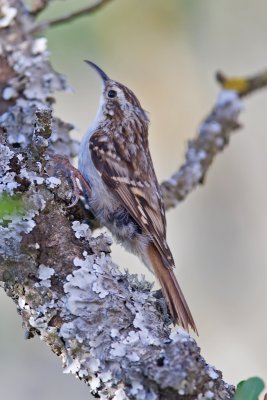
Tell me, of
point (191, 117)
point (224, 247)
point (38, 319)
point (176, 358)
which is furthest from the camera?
point (191, 117)

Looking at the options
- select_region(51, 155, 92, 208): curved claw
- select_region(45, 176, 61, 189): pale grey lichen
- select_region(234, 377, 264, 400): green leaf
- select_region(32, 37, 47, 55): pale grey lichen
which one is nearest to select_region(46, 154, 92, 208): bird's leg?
select_region(51, 155, 92, 208): curved claw

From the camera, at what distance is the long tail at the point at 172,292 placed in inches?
83.9

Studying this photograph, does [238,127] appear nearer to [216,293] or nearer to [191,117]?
[216,293]

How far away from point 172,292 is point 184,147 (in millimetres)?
1185

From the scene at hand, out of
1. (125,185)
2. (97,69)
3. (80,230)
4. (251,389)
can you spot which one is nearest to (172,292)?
(80,230)

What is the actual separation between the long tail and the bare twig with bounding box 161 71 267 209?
203 mm

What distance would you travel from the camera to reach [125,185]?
9.32ft

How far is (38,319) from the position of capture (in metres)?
1.82

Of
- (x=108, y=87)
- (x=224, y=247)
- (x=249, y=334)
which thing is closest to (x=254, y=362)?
(x=249, y=334)

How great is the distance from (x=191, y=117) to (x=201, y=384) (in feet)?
9.29

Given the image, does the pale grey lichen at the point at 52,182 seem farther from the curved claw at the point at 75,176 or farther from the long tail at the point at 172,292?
the long tail at the point at 172,292

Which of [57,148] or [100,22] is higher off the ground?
[100,22]

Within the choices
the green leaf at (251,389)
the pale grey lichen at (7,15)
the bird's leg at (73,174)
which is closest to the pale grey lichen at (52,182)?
the bird's leg at (73,174)

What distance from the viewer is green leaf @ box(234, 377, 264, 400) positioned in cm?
152
